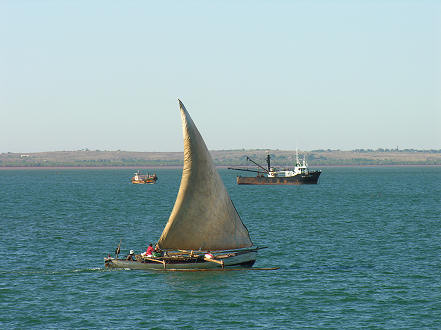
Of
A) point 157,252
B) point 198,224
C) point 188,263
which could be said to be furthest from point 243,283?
point 157,252

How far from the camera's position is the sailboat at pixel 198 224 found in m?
46.0

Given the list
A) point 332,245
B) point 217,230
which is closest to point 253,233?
point 332,245

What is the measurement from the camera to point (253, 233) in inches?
2874

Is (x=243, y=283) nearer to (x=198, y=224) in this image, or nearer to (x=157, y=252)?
(x=198, y=224)

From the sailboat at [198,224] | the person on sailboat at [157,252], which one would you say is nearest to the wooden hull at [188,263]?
the sailboat at [198,224]

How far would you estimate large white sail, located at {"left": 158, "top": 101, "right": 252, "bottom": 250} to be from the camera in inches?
1810

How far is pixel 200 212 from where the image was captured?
4666cm

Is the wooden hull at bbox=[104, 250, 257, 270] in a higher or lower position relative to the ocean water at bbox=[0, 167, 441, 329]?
higher

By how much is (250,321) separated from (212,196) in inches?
510

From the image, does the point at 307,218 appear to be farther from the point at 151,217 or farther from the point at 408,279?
the point at 408,279

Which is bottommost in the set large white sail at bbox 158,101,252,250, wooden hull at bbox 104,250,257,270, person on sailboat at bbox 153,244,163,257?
wooden hull at bbox 104,250,257,270

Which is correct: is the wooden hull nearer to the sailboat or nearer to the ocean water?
the sailboat

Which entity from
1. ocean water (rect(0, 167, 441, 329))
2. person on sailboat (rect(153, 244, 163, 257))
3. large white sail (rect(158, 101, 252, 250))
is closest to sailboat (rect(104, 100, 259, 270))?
large white sail (rect(158, 101, 252, 250))

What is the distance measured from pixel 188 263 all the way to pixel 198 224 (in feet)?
9.26
